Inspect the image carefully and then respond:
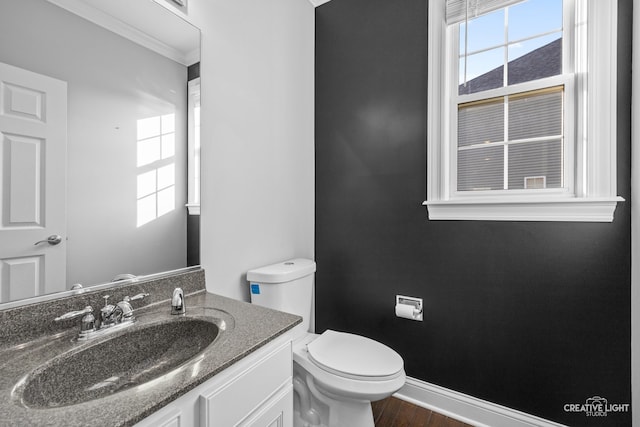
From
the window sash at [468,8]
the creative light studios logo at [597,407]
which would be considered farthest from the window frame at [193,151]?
the creative light studios logo at [597,407]

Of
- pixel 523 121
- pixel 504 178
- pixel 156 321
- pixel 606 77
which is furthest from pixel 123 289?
pixel 606 77

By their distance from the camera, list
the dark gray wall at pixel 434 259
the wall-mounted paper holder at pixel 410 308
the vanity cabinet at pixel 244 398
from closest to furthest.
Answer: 1. the vanity cabinet at pixel 244 398
2. the dark gray wall at pixel 434 259
3. the wall-mounted paper holder at pixel 410 308

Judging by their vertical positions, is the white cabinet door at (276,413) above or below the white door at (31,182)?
below

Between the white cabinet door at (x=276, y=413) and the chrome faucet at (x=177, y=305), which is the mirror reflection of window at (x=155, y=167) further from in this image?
the white cabinet door at (x=276, y=413)

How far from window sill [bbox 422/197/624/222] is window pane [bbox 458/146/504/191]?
0.39ft

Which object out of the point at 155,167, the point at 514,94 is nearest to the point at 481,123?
the point at 514,94

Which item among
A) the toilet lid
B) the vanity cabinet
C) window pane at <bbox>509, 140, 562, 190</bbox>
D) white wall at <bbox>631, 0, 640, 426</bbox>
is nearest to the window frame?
the vanity cabinet

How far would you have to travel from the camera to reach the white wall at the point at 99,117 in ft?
2.83

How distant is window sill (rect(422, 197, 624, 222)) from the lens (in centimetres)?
127

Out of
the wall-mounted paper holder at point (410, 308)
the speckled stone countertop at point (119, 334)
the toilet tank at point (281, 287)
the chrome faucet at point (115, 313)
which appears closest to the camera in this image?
the speckled stone countertop at point (119, 334)

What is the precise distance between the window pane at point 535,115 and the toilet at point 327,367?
1301 mm

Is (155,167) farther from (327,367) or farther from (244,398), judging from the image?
(327,367)

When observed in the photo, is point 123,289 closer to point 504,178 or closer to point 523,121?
point 504,178

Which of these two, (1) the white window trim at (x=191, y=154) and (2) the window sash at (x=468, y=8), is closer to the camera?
(1) the white window trim at (x=191, y=154)
